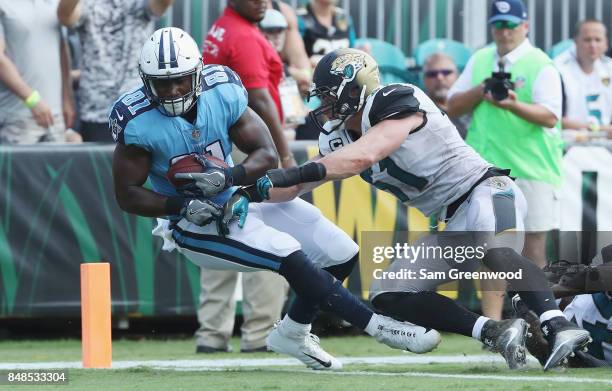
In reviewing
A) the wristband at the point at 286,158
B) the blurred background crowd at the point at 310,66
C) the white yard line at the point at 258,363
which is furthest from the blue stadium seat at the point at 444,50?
the white yard line at the point at 258,363

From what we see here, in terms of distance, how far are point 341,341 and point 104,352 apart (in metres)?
2.40

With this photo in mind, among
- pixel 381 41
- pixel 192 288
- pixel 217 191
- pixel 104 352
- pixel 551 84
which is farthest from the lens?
pixel 381 41

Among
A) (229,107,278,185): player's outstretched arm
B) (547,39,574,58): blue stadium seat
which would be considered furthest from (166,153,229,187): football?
(547,39,574,58): blue stadium seat

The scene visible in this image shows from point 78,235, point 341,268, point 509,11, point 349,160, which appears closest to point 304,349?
point 341,268

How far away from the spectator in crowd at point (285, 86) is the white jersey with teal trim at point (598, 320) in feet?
10.6

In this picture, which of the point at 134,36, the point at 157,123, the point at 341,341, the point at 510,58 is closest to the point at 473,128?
the point at 510,58

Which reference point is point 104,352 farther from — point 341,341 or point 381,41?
point 381,41

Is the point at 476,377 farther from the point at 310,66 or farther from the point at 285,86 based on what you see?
the point at 310,66

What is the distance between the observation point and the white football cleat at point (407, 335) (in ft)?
20.1

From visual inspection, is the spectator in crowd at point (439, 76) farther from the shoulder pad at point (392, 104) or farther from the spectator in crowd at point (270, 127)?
the shoulder pad at point (392, 104)

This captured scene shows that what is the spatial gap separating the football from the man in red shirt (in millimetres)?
1729

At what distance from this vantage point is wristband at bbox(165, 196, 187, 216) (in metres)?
6.24

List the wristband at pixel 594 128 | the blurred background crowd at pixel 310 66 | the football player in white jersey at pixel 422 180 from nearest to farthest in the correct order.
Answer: the football player in white jersey at pixel 422 180, the blurred background crowd at pixel 310 66, the wristband at pixel 594 128

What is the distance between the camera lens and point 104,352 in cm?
691
